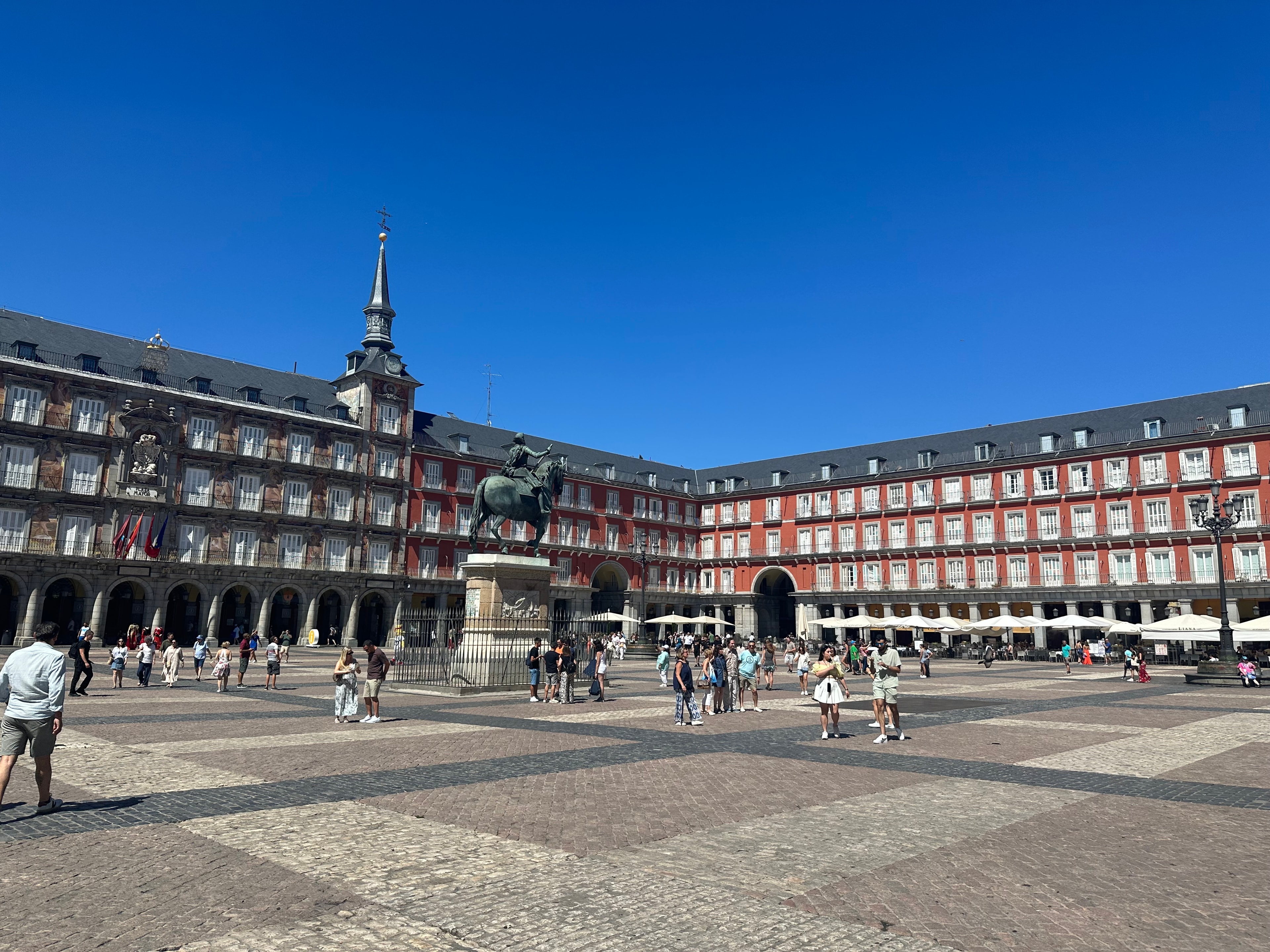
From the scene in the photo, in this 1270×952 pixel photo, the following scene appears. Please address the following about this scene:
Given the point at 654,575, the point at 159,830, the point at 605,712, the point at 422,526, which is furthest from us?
the point at 654,575

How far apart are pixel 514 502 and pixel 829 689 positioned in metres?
10.9

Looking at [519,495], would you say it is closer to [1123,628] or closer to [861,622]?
[1123,628]

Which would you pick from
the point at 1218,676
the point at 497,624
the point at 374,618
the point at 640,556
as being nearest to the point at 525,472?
the point at 497,624

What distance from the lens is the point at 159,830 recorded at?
6.75 m

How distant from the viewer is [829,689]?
13266mm

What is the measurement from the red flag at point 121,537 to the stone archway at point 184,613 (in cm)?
391

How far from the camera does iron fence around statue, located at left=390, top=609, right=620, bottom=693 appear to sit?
68.7 ft

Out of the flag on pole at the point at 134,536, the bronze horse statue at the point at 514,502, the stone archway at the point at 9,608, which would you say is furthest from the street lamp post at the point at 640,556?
the bronze horse statue at the point at 514,502

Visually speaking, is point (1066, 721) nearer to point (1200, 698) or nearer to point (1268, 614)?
point (1200, 698)

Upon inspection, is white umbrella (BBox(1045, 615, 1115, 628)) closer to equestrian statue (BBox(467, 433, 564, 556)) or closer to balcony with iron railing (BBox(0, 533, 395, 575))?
equestrian statue (BBox(467, 433, 564, 556))

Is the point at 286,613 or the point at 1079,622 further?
the point at 286,613

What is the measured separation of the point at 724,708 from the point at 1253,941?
537 inches

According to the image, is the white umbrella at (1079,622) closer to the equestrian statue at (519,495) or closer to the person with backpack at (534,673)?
the equestrian statue at (519,495)

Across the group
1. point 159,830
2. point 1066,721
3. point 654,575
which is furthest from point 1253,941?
point 654,575
